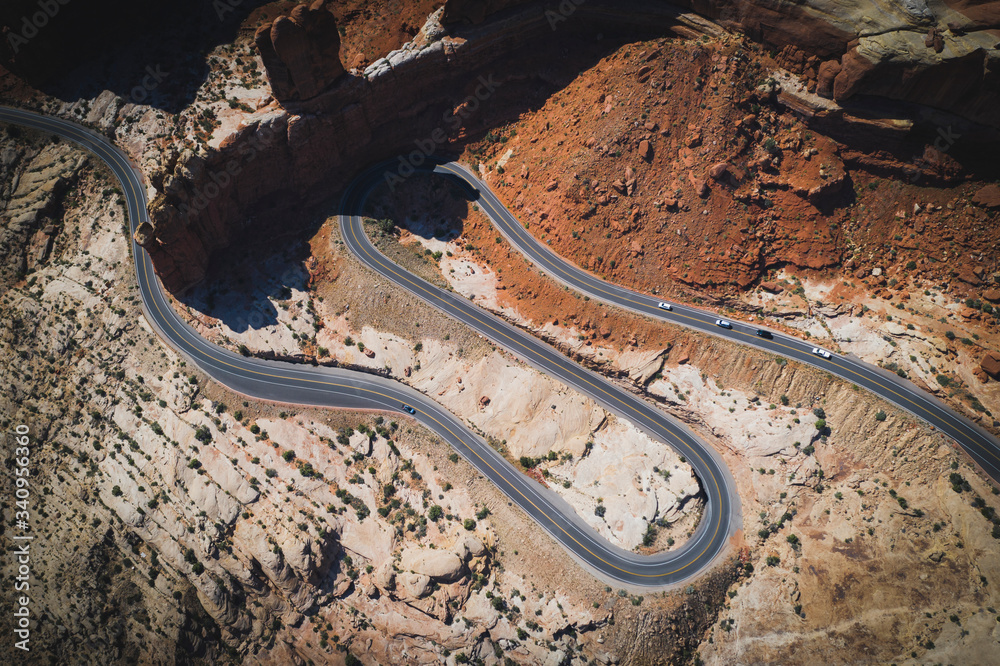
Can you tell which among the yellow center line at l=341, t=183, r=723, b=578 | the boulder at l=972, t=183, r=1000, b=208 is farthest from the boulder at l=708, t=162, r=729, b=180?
the yellow center line at l=341, t=183, r=723, b=578

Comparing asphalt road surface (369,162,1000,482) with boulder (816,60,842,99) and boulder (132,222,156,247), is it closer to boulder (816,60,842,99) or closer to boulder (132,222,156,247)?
boulder (816,60,842,99)

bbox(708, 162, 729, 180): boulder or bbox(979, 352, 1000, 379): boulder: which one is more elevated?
bbox(708, 162, 729, 180): boulder

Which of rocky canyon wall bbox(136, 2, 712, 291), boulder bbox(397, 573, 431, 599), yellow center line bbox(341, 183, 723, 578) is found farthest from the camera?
rocky canyon wall bbox(136, 2, 712, 291)

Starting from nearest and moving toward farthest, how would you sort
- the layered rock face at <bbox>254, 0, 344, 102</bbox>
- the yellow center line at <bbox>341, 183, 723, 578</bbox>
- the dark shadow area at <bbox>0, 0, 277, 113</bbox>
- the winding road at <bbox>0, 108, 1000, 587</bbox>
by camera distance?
the layered rock face at <bbox>254, 0, 344, 102</bbox> → the winding road at <bbox>0, 108, 1000, 587</bbox> → the yellow center line at <bbox>341, 183, 723, 578</bbox> → the dark shadow area at <bbox>0, 0, 277, 113</bbox>

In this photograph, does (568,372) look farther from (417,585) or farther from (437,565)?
(417,585)

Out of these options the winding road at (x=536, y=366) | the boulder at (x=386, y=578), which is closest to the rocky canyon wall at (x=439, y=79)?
the winding road at (x=536, y=366)

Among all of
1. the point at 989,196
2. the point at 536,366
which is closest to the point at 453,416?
the point at 536,366
